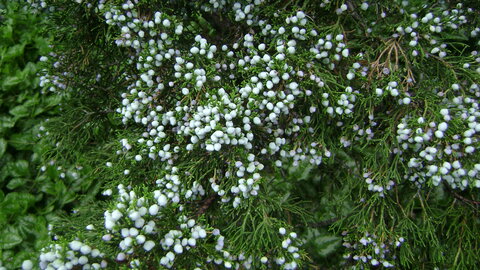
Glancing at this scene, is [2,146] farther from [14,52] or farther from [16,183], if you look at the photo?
[14,52]

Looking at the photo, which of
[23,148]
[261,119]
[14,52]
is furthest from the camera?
[14,52]

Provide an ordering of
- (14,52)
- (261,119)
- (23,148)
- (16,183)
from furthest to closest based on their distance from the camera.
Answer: (14,52) < (23,148) < (16,183) < (261,119)

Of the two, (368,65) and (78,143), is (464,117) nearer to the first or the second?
(368,65)

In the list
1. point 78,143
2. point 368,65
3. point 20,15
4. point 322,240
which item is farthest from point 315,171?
point 20,15

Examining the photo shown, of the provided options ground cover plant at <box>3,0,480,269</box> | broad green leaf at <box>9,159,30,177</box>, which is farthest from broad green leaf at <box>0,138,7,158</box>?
ground cover plant at <box>3,0,480,269</box>

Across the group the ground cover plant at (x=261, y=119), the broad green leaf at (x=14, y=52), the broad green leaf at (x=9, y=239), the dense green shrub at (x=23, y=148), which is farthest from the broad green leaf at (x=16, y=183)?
the ground cover plant at (x=261, y=119)

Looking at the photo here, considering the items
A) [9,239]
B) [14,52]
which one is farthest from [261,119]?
[14,52]

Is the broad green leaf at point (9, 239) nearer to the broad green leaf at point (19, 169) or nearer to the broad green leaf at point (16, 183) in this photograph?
the broad green leaf at point (16, 183)

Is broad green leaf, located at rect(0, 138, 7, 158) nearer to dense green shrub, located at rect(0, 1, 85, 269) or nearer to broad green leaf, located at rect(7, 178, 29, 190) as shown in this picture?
dense green shrub, located at rect(0, 1, 85, 269)

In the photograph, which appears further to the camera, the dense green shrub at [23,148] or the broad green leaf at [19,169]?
the broad green leaf at [19,169]
